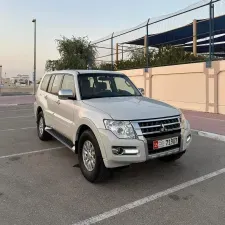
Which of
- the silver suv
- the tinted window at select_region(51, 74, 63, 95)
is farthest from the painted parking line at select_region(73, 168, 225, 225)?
the tinted window at select_region(51, 74, 63, 95)

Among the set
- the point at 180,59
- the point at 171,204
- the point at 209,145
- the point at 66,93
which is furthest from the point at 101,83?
the point at 180,59

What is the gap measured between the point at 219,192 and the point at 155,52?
48.3 feet

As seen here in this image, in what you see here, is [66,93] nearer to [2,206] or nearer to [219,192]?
[2,206]

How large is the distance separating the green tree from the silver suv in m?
22.0

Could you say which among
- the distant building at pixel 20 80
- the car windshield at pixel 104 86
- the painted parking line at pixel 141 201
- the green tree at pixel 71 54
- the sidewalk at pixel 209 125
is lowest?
the painted parking line at pixel 141 201

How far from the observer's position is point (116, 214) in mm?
3322

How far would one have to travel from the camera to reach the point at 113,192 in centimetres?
398

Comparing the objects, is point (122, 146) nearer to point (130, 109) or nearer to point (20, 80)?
point (130, 109)

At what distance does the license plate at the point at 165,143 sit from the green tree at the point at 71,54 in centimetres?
2343

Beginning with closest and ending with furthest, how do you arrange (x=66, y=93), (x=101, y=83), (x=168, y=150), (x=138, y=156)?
(x=138, y=156)
(x=168, y=150)
(x=66, y=93)
(x=101, y=83)

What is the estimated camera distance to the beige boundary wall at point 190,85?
41.3 ft

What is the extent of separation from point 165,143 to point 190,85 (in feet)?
34.4

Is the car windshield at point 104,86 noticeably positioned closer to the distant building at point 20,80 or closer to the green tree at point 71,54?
the green tree at point 71,54

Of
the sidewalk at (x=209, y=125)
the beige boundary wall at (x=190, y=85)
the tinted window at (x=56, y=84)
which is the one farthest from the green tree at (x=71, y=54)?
the tinted window at (x=56, y=84)
